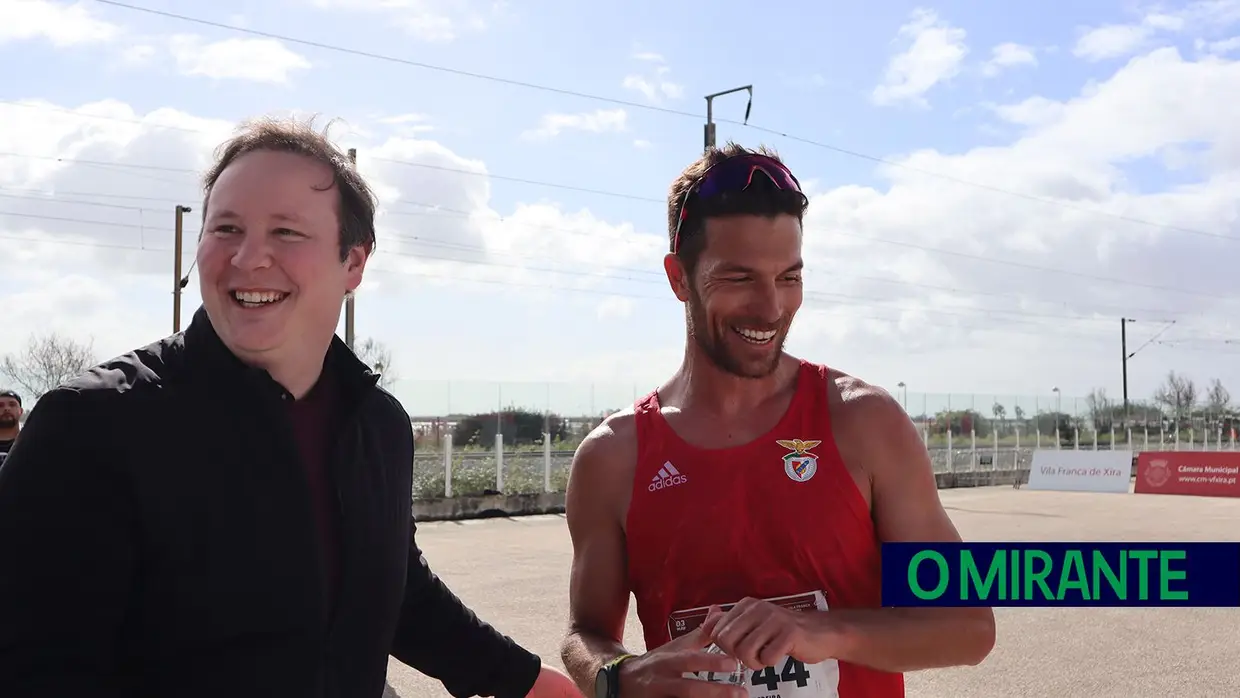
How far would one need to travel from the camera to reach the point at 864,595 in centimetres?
249

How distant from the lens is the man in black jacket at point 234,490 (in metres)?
1.72

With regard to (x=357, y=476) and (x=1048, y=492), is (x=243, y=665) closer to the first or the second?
(x=357, y=476)

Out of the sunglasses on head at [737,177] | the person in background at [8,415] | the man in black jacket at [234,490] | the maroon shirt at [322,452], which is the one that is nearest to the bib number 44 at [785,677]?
the man in black jacket at [234,490]

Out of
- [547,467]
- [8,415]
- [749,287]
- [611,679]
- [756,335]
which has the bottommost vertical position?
[547,467]

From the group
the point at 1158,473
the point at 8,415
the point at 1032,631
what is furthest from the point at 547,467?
the point at 1158,473

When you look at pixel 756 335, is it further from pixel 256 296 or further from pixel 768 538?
pixel 256 296

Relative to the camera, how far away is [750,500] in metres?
2.46

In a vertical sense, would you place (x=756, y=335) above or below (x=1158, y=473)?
above

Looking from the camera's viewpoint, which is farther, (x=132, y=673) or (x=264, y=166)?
(x=264, y=166)

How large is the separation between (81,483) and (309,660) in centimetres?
52

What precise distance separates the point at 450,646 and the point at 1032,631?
765 cm

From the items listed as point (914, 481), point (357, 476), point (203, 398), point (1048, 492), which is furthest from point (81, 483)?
point (1048, 492)

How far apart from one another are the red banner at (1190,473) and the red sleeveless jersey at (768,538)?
25.5 metres

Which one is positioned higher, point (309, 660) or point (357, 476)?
point (357, 476)
